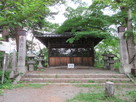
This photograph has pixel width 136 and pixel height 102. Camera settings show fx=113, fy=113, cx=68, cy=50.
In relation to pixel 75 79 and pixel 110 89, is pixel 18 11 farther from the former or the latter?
pixel 75 79

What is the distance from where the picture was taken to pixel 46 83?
6.25m

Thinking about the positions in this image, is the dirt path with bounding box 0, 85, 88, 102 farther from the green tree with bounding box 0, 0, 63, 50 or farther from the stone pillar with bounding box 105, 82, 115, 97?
the green tree with bounding box 0, 0, 63, 50

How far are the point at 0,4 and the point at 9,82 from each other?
14.5 feet

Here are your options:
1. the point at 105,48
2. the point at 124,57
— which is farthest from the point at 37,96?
the point at 105,48

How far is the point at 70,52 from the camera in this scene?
38.6 ft

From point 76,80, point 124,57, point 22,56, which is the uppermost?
point 22,56

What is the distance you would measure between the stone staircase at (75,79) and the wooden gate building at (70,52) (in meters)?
4.57

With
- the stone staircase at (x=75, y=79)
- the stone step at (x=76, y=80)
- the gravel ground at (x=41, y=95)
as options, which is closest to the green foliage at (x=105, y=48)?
the stone staircase at (x=75, y=79)

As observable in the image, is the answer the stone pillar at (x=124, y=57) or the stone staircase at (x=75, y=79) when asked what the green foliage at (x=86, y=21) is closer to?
the stone pillar at (x=124, y=57)

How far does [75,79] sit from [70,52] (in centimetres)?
537

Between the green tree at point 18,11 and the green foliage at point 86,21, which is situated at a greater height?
the green foliage at point 86,21

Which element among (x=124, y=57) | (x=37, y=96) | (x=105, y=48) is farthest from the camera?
(x=105, y=48)

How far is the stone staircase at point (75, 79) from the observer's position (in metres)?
6.43

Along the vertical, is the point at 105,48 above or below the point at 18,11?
below
